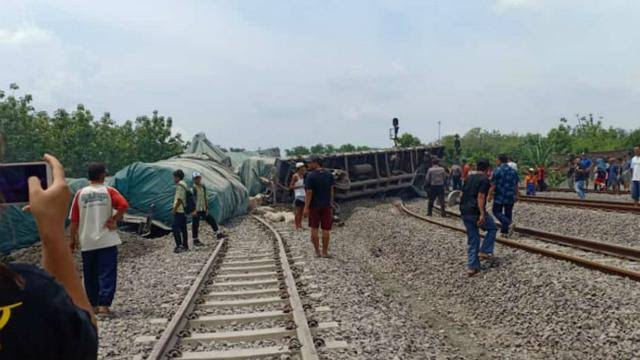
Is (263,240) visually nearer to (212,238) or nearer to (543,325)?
(212,238)

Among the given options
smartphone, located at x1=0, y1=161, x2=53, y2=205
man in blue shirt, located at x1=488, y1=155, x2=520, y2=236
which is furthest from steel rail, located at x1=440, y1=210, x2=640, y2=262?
smartphone, located at x1=0, y1=161, x2=53, y2=205

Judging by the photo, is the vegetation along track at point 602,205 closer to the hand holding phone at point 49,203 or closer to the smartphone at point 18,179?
the smartphone at point 18,179

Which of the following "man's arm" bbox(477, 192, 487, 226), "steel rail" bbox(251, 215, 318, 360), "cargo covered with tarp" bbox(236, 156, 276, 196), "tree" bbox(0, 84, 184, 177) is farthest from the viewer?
"tree" bbox(0, 84, 184, 177)

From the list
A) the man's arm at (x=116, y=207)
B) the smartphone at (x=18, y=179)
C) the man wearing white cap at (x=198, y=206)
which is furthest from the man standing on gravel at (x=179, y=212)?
the smartphone at (x=18, y=179)

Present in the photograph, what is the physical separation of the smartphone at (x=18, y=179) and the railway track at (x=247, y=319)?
9.96 feet

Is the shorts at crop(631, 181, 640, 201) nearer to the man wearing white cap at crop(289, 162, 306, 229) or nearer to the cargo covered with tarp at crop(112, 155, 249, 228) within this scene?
the man wearing white cap at crop(289, 162, 306, 229)

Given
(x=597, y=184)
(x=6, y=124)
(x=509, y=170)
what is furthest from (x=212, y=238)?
(x=6, y=124)

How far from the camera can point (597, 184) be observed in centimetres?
2484

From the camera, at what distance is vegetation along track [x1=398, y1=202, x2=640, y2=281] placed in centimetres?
762

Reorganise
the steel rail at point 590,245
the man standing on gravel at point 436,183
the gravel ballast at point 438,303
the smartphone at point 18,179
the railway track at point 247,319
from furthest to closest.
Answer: the man standing on gravel at point 436,183 < the steel rail at point 590,245 < the gravel ballast at point 438,303 < the railway track at point 247,319 < the smartphone at point 18,179

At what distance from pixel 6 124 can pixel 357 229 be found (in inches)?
1011

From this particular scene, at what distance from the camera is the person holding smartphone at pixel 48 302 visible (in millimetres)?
1235

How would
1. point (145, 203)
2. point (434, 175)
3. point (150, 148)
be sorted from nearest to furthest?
point (145, 203)
point (434, 175)
point (150, 148)

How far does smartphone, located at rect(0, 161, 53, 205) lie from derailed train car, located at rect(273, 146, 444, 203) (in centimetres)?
1692
